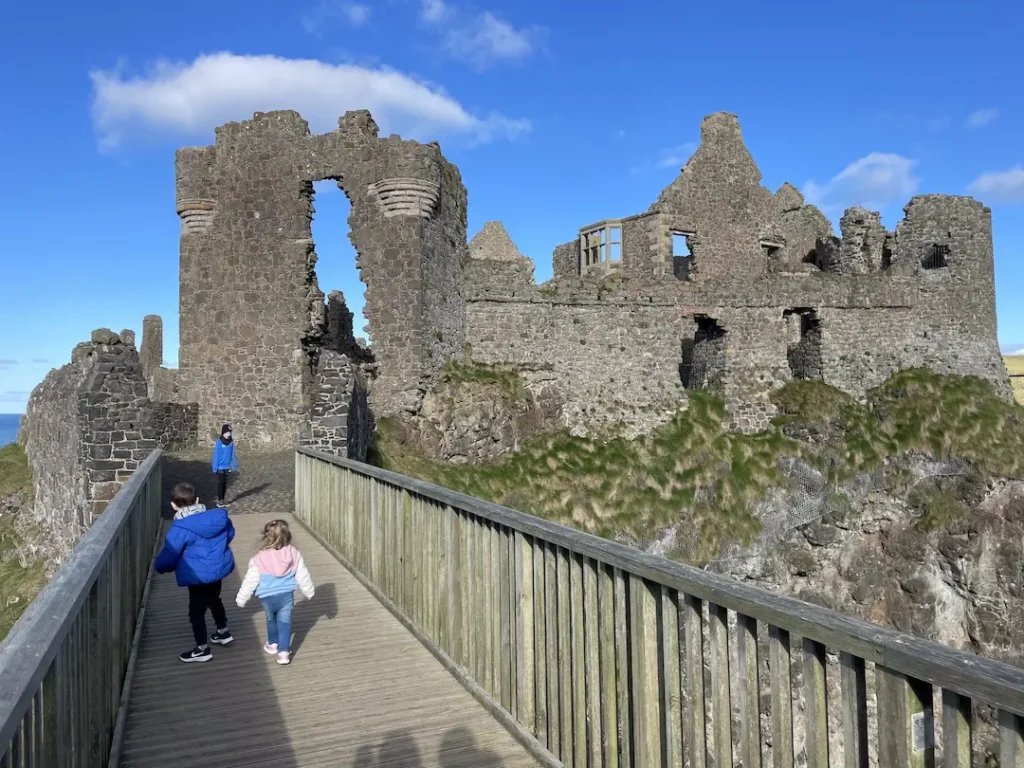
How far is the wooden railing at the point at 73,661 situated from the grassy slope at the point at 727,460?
11929mm

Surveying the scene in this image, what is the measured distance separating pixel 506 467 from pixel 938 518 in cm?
1206

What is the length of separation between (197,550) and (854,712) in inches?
213

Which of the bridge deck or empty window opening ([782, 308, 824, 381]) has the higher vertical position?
empty window opening ([782, 308, 824, 381])

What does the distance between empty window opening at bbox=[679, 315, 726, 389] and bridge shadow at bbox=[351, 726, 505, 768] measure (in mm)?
20584

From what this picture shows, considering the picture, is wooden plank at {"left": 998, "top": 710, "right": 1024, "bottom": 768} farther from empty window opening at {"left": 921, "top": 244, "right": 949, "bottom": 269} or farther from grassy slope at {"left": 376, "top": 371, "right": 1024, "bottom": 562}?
empty window opening at {"left": 921, "top": 244, "right": 949, "bottom": 269}

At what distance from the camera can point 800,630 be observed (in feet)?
8.92

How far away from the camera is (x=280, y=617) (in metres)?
6.39

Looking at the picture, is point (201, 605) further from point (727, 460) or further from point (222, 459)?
point (727, 460)

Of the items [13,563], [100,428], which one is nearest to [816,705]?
[100,428]

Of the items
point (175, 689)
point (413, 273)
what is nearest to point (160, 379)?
point (413, 273)

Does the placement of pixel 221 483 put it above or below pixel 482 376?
below

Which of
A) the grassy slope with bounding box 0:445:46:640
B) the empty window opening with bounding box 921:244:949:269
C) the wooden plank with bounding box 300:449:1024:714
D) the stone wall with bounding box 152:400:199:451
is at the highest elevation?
the empty window opening with bounding box 921:244:949:269

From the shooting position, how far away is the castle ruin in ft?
62.9

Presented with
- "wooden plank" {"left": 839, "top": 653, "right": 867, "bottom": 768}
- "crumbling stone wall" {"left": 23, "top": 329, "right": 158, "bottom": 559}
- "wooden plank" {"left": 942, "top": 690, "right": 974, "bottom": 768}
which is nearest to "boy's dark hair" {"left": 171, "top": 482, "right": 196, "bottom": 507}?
"wooden plank" {"left": 839, "top": 653, "right": 867, "bottom": 768}
